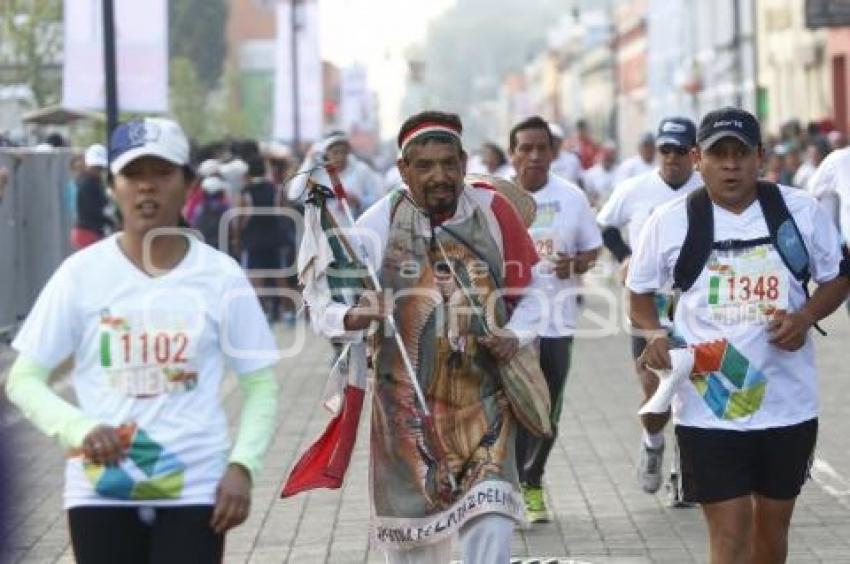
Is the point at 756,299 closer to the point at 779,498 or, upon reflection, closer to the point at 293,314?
the point at 779,498

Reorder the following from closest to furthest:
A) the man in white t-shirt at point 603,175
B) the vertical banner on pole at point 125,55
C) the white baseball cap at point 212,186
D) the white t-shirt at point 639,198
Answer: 1. the white t-shirt at point 639,198
2. the vertical banner on pole at point 125,55
3. the white baseball cap at point 212,186
4. the man in white t-shirt at point 603,175

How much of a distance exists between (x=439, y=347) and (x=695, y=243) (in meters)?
0.89

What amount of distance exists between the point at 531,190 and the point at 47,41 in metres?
26.6

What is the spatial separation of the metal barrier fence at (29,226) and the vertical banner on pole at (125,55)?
93cm

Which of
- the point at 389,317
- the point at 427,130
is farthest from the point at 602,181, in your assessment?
the point at 389,317

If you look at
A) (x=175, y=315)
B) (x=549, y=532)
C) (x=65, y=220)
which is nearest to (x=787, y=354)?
(x=175, y=315)

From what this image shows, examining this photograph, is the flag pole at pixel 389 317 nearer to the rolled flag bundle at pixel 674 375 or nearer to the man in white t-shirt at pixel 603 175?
the rolled flag bundle at pixel 674 375

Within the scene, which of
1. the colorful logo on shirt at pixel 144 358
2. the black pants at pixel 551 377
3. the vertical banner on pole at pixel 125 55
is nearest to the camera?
the colorful logo on shirt at pixel 144 358

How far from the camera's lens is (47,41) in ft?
123

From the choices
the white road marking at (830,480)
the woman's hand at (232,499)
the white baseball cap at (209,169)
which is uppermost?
the white baseball cap at (209,169)

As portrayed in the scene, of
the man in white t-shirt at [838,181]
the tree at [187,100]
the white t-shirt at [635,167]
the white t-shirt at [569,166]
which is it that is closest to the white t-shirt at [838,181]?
the man in white t-shirt at [838,181]

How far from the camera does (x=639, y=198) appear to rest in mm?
11859

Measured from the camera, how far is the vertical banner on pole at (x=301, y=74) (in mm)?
44281

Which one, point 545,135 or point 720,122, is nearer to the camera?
point 720,122
